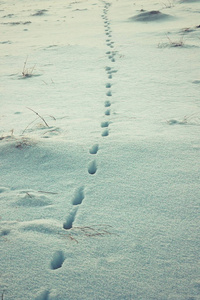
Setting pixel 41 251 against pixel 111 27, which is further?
pixel 111 27

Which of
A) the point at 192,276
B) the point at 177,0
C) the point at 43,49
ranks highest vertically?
the point at 177,0

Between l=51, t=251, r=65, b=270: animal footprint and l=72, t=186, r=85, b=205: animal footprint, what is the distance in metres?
0.32

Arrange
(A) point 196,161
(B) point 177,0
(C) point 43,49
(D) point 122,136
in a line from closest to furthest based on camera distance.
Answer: (A) point 196,161 → (D) point 122,136 → (C) point 43,49 → (B) point 177,0

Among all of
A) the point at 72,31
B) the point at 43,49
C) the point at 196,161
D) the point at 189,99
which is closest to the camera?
the point at 196,161

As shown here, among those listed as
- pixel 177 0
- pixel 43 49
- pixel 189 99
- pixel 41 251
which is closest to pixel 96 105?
pixel 189 99

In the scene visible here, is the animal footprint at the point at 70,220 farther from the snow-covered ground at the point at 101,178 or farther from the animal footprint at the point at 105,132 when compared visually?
the animal footprint at the point at 105,132

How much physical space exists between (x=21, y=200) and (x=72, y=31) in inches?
182

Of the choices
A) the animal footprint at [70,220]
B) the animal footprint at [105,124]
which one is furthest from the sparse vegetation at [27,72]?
the animal footprint at [70,220]

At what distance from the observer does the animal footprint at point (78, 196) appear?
4.56ft

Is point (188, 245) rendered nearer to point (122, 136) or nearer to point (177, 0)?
point (122, 136)

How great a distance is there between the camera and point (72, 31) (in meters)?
5.19

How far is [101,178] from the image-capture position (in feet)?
5.03

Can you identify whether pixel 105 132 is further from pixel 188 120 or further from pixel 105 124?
pixel 188 120

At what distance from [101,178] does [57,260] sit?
56cm
